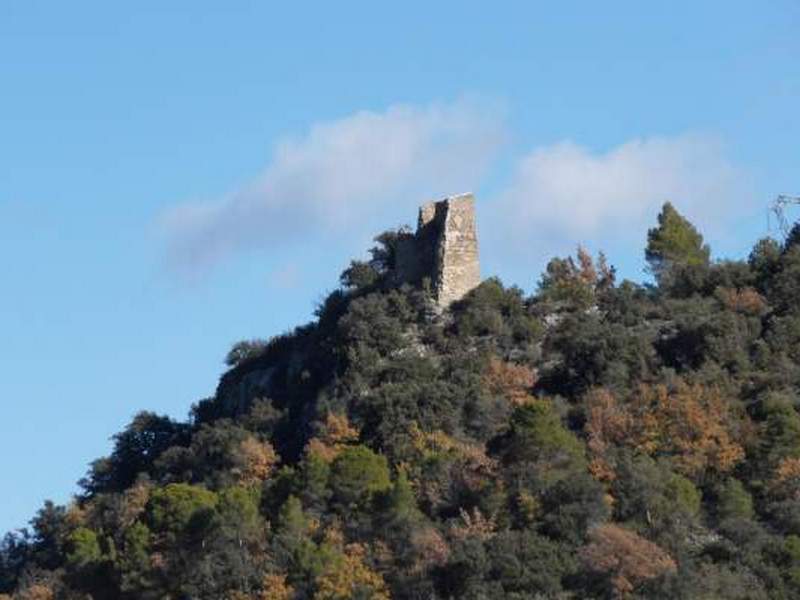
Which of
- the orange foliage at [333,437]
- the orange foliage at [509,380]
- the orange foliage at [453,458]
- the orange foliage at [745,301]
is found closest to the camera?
the orange foliage at [453,458]

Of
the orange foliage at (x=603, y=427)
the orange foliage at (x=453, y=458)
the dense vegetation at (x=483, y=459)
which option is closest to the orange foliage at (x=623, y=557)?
the dense vegetation at (x=483, y=459)

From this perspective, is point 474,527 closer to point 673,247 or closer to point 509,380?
point 509,380

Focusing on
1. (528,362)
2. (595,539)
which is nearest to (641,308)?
(528,362)

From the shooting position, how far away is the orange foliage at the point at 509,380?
239 ft

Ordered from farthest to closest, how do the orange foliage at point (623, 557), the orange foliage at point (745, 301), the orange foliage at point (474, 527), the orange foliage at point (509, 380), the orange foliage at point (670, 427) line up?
the orange foliage at point (745, 301)
the orange foliage at point (509, 380)
the orange foliage at point (670, 427)
the orange foliage at point (474, 527)
the orange foliage at point (623, 557)

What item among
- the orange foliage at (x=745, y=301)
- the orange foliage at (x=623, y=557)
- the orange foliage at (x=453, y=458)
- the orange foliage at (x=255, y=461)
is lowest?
the orange foliage at (x=623, y=557)

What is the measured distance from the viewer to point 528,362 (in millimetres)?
74938

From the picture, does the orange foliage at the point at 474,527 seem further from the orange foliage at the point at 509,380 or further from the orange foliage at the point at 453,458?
the orange foliage at the point at 509,380

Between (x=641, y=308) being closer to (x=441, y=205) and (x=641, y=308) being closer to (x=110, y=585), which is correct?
(x=441, y=205)

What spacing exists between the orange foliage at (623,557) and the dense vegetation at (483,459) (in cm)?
6

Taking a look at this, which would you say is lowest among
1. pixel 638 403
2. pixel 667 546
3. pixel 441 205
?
pixel 667 546

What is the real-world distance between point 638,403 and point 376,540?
7559 mm

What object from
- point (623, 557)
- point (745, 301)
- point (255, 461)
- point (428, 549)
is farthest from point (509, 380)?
point (623, 557)

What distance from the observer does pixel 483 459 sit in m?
69.2
